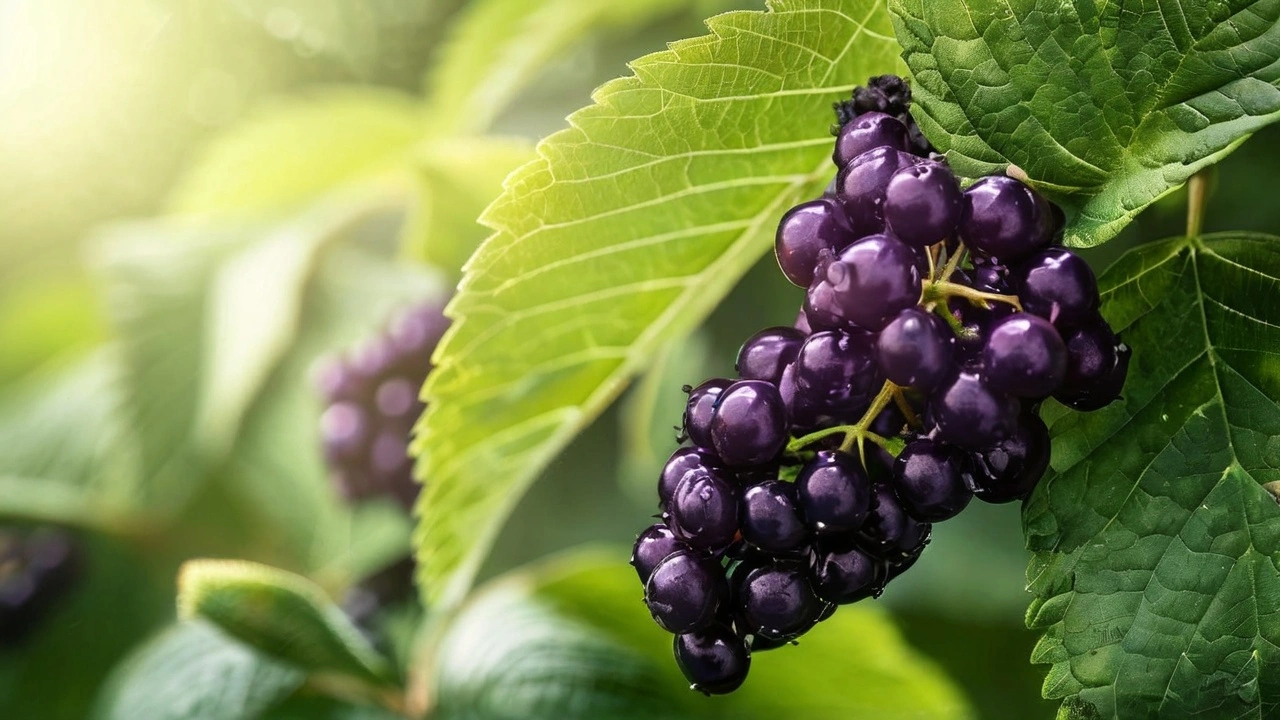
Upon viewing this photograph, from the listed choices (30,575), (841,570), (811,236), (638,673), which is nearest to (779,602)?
(841,570)

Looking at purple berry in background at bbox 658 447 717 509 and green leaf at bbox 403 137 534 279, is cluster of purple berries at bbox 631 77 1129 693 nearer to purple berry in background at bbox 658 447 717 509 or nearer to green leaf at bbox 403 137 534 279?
purple berry in background at bbox 658 447 717 509

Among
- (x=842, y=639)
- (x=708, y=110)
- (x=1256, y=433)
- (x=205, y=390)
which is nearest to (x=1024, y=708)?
(x=842, y=639)

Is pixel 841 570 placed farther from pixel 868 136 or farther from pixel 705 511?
pixel 868 136

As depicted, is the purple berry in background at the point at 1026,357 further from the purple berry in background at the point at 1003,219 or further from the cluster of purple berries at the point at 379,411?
the cluster of purple berries at the point at 379,411

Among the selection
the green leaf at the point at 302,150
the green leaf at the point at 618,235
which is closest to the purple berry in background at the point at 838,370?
the green leaf at the point at 618,235

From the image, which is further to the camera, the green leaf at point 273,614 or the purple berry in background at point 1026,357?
the green leaf at point 273,614

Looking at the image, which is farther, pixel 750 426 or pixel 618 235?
pixel 618 235
